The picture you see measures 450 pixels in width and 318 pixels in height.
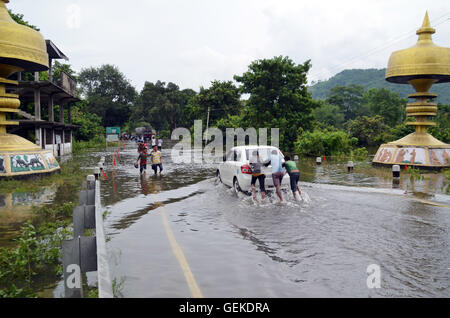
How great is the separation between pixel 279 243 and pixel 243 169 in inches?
204

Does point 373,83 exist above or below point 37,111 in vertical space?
above

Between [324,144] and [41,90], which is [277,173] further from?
[41,90]

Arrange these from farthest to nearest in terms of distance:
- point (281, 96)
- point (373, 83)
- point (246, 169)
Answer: point (373, 83), point (281, 96), point (246, 169)

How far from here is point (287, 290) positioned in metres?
4.88

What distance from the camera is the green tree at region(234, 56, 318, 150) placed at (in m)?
33.3

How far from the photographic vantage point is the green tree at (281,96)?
3328 centimetres

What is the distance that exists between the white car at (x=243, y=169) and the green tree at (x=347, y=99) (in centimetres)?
10368

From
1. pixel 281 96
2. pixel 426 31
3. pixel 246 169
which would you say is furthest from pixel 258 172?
pixel 281 96

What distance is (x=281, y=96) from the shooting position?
1315 inches

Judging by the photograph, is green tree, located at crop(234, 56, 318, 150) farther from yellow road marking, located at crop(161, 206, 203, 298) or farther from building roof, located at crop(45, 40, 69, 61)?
yellow road marking, located at crop(161, 206, 203, 298)

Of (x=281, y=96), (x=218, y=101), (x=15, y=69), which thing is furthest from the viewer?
(x=218, y=101)

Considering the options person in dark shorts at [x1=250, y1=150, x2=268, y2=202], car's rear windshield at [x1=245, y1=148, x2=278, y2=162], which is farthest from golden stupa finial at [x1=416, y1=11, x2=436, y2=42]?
person in dark shorts at [x1=250, y1=150, x2=268, y2=202]

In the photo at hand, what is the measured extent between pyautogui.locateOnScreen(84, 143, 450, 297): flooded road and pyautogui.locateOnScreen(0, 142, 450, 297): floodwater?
0.02 m
